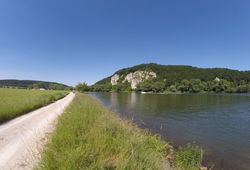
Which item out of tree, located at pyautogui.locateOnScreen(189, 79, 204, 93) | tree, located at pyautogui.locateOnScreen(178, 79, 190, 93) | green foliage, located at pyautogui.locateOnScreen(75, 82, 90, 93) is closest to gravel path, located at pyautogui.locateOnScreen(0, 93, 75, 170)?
tree, located at pyautogui.locateOnScreen(178, 79, 190, 93)

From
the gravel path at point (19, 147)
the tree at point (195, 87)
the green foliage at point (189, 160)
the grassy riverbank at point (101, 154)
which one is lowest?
the green foliage at point (189, 160)

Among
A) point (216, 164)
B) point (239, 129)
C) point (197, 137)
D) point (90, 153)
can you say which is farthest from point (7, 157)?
point (239, 129)

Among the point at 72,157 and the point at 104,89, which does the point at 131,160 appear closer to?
the point at 72,157

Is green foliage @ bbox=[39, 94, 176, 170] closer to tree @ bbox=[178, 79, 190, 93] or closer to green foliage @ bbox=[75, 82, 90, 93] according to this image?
tree @ bbox=[178, 79, 190, 93]

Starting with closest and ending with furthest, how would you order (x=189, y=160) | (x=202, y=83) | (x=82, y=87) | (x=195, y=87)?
(x=189, y=160) → (x=195, y=87) → (x=202, y=83) → (x=82, y=87)

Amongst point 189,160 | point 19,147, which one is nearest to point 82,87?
point 19,147

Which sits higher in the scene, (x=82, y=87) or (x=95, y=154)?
(x=82, y=87)

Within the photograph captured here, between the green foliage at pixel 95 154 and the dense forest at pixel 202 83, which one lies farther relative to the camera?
the dense forest at pixel 202 83

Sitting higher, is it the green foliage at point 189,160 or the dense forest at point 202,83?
the dense forest at point 202,83

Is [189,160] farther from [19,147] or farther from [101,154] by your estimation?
[19,147]

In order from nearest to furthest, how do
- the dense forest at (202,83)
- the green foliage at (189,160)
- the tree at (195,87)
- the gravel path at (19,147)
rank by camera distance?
the gravel path at (19,147) < the green foliage at (189,160) < the tree at (195,87) < the dense forest at (202,83)

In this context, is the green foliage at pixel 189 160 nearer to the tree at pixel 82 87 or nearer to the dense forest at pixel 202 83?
the dense forest at pixel 202 83

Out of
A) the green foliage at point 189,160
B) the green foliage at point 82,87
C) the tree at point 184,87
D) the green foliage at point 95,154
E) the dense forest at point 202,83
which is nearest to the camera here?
the green foliage at point 95,154

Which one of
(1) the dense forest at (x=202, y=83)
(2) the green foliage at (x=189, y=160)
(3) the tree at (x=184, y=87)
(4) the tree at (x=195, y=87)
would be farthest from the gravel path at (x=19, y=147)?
(4) the tree at (x=195, y=87)
